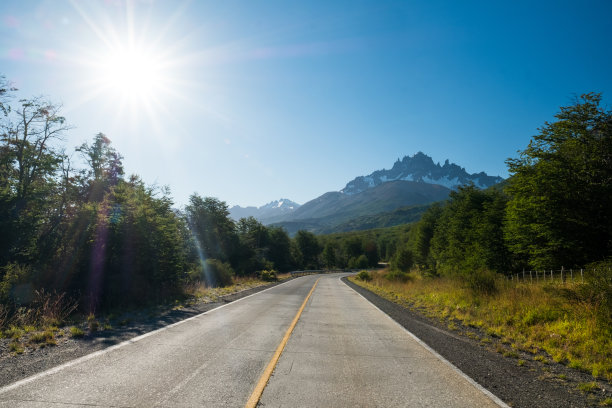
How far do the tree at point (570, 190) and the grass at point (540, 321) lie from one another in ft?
20.8

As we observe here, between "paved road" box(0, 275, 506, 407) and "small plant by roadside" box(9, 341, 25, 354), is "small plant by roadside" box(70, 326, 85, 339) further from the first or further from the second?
"paved road" box(0, 275, 506, 407)

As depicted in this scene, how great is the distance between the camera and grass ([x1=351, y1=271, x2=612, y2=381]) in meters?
6.73

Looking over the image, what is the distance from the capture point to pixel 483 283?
1365cm

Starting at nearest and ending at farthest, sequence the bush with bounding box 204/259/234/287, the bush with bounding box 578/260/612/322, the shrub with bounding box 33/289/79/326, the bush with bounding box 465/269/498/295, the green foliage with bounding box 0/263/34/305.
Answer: the bush with bounding box 578/260/612/322, the shrub with bounding box 33/289/79/326, the green foliage with bounding box 0/263/34/305, the bush with bounding box 465/269/498/295, the bush with bounding box 204/259/234/287

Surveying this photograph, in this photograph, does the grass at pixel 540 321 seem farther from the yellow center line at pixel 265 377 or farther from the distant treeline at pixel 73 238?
the distant treeline at pixel 73 238

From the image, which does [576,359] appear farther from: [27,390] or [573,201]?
[573,201]

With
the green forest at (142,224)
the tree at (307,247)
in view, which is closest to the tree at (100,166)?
the green forest at (142,224)

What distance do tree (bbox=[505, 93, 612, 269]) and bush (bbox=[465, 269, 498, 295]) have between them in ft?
19.1

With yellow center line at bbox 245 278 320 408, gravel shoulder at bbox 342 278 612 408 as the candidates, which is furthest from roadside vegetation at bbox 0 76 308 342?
gravel shoulder at bbox 342 278 612 408

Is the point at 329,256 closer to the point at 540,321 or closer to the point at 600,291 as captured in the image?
the point at 540,321

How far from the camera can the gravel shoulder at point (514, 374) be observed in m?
4.70

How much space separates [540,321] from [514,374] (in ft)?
14.5

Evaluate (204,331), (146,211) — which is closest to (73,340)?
(204,331)

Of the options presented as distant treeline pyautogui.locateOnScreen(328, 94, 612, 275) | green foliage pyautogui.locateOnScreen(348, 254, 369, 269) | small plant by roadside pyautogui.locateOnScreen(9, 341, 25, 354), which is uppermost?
distant treeline pyautogui.locateOnScreen(328, 94, 612, 275)
